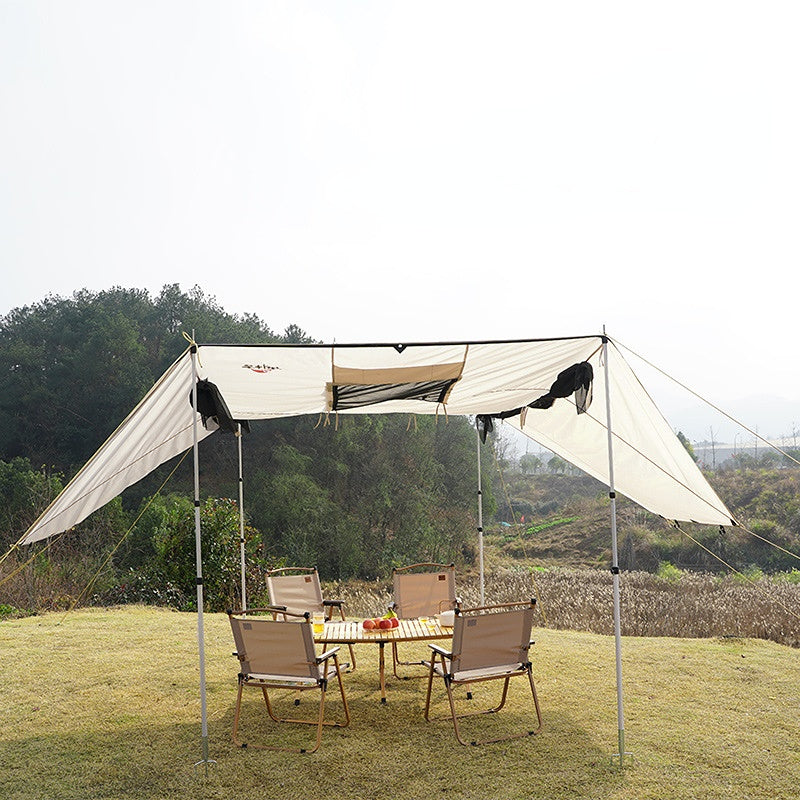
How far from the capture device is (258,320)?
2145 centimetres

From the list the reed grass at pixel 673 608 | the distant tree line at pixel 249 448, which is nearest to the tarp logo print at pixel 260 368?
the reed grass at pixel 673 608

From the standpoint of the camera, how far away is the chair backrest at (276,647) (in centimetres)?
406

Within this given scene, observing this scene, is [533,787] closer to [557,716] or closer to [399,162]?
[557,716]

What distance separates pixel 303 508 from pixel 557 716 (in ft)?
41.0

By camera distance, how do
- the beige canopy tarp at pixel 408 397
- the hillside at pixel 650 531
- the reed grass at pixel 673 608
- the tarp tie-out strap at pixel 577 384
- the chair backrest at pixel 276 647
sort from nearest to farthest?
the chair backrest at pixel 276 647 → the beige canopy tarp at pixel 408 397 → the tarp tie-out strap at pixel 577 384 → the reed grass at pixel 673 608 → the hillside at pixel 650 531

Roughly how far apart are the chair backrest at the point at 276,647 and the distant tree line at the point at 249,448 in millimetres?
10599

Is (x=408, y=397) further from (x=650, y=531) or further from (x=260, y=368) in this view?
(x=650, y=531)

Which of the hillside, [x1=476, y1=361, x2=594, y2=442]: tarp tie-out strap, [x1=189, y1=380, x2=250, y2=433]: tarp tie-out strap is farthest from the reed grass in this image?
[x1=189, y1=380, x2=250, y2=433]: tarp tie-out strap

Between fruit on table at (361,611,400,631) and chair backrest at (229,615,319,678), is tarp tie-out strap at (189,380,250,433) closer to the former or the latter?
chair backrest at (229,615,319,678)

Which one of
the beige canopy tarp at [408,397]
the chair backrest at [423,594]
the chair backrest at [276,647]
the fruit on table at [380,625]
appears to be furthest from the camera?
the chair backrest at [423,594]

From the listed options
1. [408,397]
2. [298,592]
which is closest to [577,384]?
[408,397]

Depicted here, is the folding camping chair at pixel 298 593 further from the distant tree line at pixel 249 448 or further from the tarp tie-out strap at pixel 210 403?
the distant tree line at pixel 249 448

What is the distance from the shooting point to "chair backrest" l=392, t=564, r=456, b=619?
237 inches

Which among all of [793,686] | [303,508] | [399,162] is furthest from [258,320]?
[793,686]
